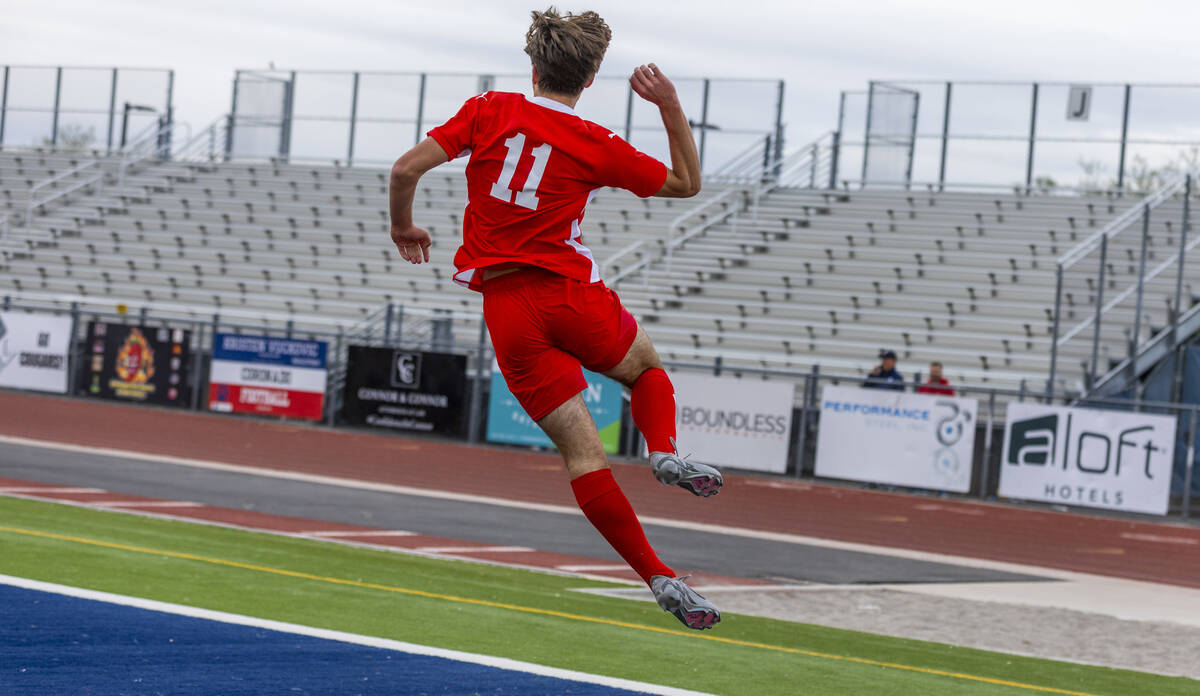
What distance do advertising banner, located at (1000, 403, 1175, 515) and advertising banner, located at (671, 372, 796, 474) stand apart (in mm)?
3192

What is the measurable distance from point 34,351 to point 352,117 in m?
11.8

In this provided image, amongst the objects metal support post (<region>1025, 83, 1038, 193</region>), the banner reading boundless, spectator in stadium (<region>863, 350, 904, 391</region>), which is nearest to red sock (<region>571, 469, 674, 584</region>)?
spectator in stadium (<region>863, 350, 904, 391</region>)

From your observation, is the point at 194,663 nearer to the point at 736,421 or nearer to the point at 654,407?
the point at 654,407

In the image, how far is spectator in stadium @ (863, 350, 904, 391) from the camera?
20.3 meters

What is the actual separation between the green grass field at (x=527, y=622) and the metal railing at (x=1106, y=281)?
39.4 ft

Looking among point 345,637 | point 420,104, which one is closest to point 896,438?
point 345,637

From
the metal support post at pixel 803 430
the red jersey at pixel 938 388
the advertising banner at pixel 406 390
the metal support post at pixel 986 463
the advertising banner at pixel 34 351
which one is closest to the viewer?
the metal support post at pixel 986 463

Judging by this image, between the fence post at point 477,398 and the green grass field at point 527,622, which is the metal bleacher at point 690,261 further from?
the green grass field at point 527,622

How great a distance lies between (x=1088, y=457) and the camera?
18.8 m

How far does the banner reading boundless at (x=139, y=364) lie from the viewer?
26594 mm

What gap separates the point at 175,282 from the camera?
30.7 metres

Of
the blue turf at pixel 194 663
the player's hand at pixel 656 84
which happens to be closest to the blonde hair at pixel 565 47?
the player's hand at pixel 656 84

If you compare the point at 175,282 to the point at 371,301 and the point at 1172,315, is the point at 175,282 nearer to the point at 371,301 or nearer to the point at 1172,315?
the point at 371,301

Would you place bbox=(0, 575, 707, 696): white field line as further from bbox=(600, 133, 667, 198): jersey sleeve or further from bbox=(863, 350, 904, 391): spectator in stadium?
bbox=(863, 350, 904, 391): spectator in stadium
